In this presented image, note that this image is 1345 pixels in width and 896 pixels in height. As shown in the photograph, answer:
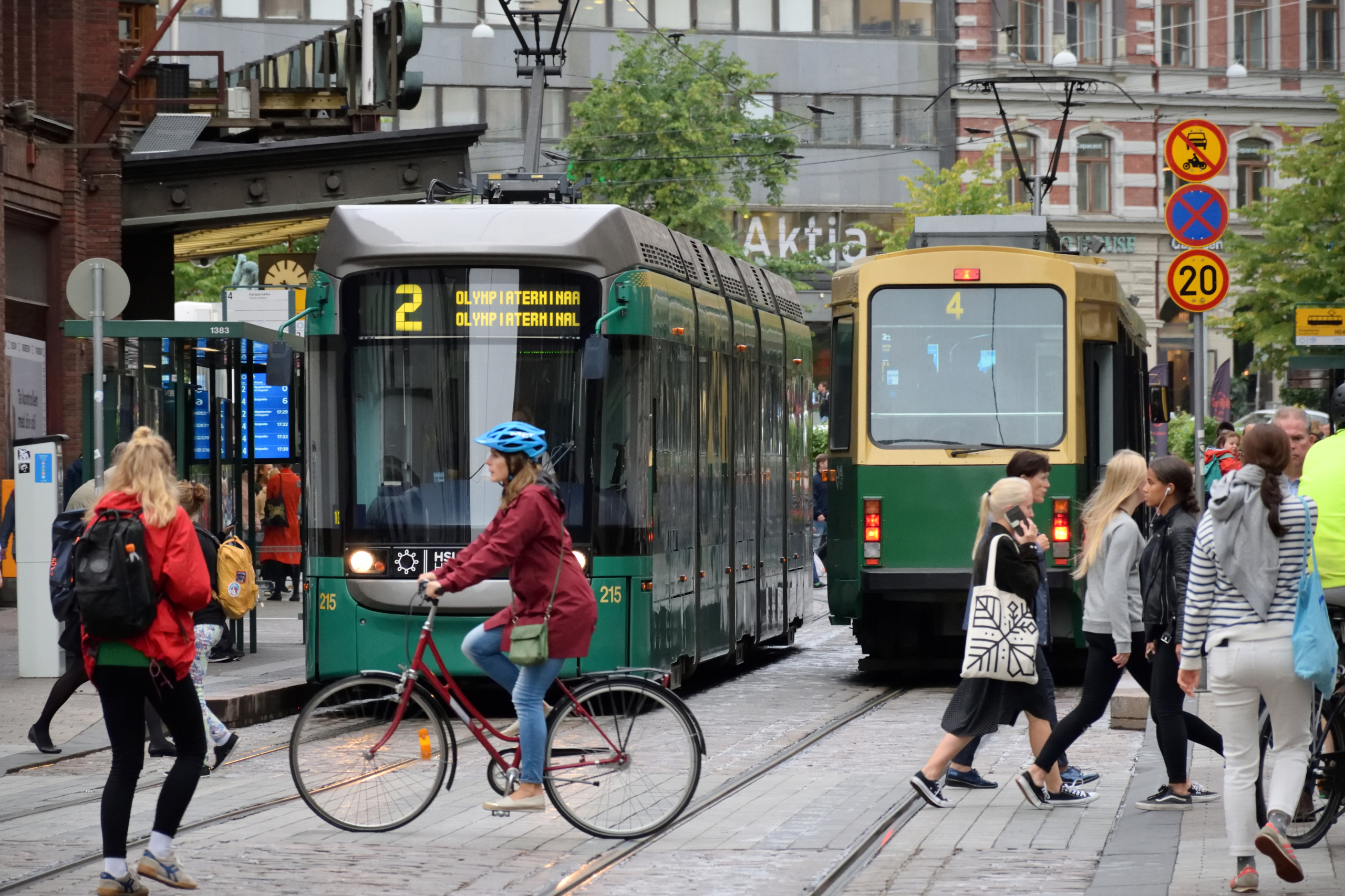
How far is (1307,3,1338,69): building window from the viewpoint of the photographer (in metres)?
58.8

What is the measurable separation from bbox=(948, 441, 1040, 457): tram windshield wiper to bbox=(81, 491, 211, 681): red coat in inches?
333

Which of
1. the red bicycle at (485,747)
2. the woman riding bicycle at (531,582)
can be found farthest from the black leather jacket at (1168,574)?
the woman riding bicycle at (531,582)

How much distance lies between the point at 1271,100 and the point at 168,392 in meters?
47.2

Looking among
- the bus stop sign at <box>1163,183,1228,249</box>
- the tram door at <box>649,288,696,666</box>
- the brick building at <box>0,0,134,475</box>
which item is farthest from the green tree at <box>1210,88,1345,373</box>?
the tram door at <box>649,288,696,666</box>

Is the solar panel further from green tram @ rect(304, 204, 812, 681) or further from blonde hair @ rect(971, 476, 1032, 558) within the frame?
blonde hair @ rect(971, 476, 1032, 558)

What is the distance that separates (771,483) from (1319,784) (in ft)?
31.6

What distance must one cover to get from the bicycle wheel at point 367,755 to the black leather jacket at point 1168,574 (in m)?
2.98

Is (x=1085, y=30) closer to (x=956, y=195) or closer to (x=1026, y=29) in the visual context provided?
(x=1026, y=29)

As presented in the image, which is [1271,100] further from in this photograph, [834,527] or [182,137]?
[834,527]

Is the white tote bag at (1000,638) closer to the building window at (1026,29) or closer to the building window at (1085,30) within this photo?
the building window at (1026,29)

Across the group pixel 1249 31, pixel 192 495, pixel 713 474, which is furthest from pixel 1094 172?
pixel 192 495

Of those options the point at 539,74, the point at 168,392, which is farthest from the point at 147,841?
the point at 539,74

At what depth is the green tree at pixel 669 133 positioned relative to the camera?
4728cm

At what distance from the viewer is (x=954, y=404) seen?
49.8 ft
